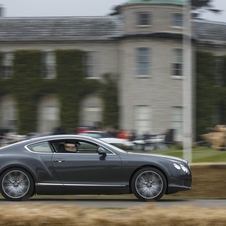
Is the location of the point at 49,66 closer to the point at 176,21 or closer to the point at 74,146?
the point at 176,21

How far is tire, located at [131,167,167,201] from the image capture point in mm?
14375

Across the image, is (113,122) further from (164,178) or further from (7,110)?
(164,178)

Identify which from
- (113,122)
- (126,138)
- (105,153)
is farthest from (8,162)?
(113,122)

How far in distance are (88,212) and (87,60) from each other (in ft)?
129

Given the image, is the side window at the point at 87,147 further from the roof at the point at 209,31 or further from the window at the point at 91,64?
the roof at the point at 209,31

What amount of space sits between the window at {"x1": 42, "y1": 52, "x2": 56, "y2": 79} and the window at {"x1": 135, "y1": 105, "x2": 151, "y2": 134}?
6039 millimetres

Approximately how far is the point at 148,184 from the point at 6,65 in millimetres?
34657

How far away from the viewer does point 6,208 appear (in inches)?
340

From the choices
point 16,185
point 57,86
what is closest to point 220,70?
point 57,86

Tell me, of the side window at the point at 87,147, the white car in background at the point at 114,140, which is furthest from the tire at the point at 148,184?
the white car in background at the point at 114,140

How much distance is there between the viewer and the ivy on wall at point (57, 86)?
4647 centimetres

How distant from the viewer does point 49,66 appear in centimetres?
4744

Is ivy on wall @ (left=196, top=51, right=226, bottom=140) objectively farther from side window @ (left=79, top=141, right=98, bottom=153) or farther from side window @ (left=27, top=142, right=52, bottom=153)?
side window @ (left=27, top=142, right=52, bottom=153)

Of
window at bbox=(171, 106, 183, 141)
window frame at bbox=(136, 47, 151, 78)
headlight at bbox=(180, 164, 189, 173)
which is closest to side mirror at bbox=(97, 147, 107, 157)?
headlight at bbox=(180, 164, 189, 173)
